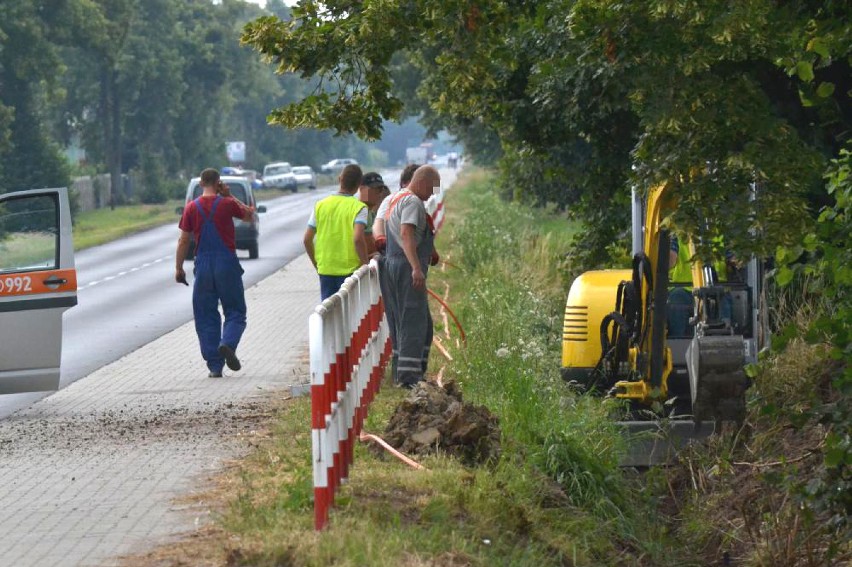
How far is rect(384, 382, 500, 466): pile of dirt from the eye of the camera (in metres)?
9.24

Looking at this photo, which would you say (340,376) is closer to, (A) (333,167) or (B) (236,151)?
(B) (236,151)

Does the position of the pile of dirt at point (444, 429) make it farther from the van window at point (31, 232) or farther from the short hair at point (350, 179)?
the van window at point (31, 232)

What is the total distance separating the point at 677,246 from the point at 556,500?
10.6ft

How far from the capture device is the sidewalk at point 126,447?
7.59 metres

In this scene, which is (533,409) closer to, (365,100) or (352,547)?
(365,100)

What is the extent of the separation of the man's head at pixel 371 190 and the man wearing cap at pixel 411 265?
4.53 ft

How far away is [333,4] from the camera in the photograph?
1174 centimetres

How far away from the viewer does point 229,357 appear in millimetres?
13805

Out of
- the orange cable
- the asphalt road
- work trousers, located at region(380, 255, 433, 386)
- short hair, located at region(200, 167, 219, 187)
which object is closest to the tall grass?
work trousers, located at region(380, 255, 433, 386)

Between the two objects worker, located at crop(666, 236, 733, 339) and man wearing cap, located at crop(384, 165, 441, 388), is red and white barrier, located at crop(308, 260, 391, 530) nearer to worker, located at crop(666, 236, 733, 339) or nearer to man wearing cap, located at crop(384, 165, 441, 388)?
man wearing cap, located at crop(384, 165, 441, 388)

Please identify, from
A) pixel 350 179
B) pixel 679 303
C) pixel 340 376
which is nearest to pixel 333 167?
pixel 350 179

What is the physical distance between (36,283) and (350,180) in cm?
274

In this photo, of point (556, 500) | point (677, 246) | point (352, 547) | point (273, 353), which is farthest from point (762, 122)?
point (273, 353)

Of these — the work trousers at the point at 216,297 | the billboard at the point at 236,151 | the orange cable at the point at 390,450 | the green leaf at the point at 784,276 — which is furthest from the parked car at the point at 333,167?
Result: the green leaf at the point at 784,276
